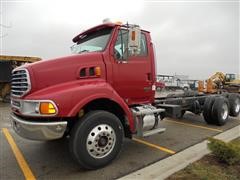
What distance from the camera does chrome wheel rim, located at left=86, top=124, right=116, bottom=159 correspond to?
350cm

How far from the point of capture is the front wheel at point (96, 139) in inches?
133

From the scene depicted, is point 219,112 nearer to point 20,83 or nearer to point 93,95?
point 93,95

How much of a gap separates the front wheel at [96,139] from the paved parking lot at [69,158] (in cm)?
21

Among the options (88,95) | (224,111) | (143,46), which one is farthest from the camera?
(224,111)

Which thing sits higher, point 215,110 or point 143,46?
point 143,46

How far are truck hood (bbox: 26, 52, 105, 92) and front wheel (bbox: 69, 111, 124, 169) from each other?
758 mm

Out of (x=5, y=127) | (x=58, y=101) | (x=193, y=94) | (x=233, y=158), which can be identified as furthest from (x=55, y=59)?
(x=193, y=94)

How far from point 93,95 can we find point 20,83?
4.13ft

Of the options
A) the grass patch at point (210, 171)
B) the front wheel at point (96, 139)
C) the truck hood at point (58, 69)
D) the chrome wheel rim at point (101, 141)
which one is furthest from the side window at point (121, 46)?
the grass patch at point (210, 171)

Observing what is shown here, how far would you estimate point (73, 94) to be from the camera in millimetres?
3352

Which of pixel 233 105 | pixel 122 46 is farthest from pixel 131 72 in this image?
pixel 233 105

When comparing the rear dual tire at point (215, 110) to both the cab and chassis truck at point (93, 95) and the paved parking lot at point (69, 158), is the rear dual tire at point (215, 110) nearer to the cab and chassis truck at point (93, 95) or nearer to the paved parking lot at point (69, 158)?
the paved parking lot at point (69, 158)

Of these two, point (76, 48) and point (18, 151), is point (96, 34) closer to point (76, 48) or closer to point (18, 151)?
point (76, 48)

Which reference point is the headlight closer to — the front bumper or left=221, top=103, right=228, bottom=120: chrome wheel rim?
the front bumper
